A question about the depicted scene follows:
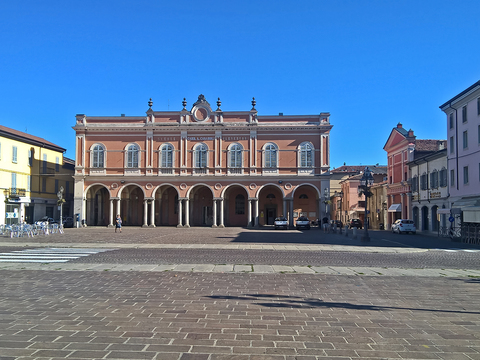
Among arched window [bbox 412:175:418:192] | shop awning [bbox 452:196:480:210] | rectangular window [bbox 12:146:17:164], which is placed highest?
rectangular window [bbox 12:146:17:164]

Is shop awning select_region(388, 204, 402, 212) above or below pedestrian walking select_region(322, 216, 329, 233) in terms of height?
above

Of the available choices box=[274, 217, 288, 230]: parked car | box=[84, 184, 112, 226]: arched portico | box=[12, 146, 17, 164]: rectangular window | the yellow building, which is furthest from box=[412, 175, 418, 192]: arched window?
box=[12, 146, 17, 164]: rectangular window

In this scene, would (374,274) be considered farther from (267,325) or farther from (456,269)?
(267,325)

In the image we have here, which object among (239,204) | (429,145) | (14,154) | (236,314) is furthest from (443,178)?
(14,154)

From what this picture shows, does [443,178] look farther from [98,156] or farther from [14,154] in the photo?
[14,154]

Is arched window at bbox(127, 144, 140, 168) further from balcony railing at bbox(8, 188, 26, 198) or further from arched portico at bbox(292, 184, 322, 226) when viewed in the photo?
arched portico at bbox(292, 184, 322, 226)

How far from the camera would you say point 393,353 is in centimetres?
465

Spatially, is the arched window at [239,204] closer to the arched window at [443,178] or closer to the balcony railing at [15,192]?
the arched window at [443,178]

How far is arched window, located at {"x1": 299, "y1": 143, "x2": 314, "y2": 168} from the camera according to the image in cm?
4159

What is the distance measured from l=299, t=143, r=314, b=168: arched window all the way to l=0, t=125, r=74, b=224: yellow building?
984 inches

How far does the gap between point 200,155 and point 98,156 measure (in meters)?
11.2

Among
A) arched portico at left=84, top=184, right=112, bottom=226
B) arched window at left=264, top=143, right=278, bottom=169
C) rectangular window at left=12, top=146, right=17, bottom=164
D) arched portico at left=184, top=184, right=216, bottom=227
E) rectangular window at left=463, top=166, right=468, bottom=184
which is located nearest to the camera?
rectangular window at left=463, top=166, right=468, bottom=184

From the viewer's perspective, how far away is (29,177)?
141 feet

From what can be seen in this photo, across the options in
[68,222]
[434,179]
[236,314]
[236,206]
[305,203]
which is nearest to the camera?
[236,314]
